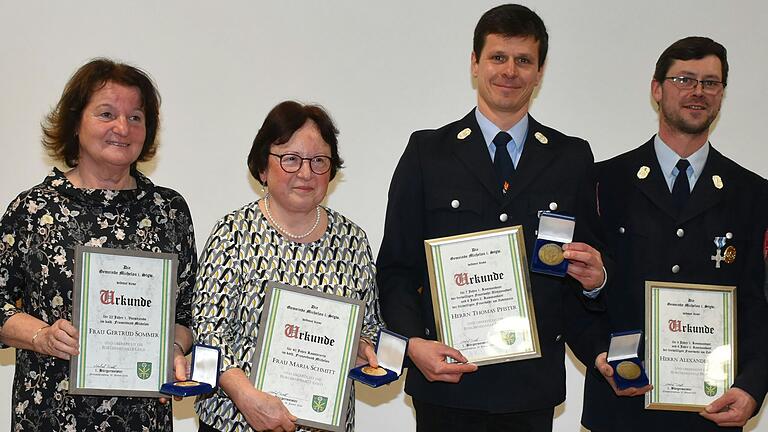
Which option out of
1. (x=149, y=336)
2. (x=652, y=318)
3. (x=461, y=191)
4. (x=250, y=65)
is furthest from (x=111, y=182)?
(x=652, y=318)

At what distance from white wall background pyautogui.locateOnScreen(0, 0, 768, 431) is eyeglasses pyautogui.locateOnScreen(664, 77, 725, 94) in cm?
115

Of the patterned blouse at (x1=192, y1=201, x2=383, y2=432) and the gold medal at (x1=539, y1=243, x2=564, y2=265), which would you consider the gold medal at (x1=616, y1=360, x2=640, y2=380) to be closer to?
the gold medal at (x1=539, y1=243, x2=564, y2=265)

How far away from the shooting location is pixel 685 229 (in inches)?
126

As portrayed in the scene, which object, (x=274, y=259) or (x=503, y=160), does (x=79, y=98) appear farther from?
(x=503, y=160)

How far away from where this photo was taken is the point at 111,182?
9.59ft

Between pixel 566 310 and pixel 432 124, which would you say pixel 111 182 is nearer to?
pixel 566 310

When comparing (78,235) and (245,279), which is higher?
(78,235)

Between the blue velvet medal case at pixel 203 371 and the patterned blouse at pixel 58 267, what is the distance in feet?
0.99

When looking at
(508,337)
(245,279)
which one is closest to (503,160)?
(508,337)

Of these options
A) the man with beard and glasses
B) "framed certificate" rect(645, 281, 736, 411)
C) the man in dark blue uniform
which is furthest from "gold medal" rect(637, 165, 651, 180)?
"framed certificate" rect(645, 281, 736, 411)

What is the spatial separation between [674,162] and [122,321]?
2.06 metres

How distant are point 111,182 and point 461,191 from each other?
1.17m

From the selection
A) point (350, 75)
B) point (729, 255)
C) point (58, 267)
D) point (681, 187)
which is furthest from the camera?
point (350, 75)

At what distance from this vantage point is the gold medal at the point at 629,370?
9.55ft
